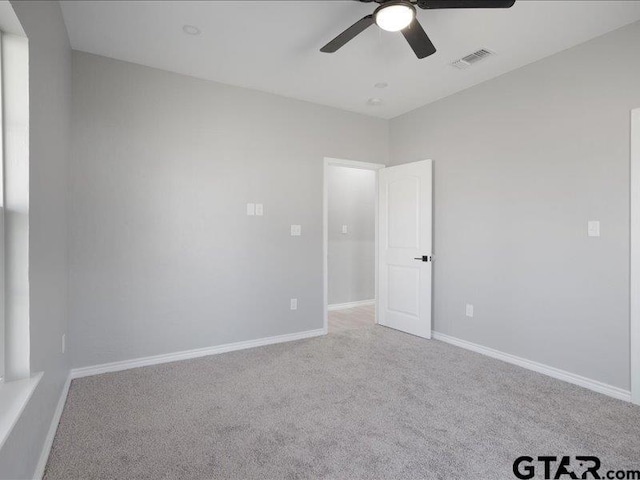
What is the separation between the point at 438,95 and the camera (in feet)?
12.6

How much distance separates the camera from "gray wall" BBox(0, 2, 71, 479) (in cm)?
149

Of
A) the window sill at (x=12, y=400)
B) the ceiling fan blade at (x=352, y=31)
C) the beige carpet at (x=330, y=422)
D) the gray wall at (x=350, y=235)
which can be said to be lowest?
the beige carpet at (x=330, y=422)

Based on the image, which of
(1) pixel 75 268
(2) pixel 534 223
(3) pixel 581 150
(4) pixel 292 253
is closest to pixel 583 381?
(2) pixel 534 223

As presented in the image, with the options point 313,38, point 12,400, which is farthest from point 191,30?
point 12,400

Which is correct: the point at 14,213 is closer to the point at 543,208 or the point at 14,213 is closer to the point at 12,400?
the point at 12,400

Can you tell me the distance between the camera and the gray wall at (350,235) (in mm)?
5633

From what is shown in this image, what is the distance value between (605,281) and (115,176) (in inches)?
159

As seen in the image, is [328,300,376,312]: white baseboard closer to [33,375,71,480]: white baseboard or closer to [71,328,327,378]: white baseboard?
[71,328,327,378]: white baseboard

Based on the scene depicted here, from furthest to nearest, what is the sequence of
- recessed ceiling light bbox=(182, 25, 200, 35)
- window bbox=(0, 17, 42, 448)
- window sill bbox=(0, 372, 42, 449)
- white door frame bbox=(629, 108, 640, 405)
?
recessed ceiling light bbox=(182, 25, 200, 35), white door frame bbox=(629, 108, 640, 405), window bbox=(0, 17, 42, 448), window sill bbox=(0, 372, 42, 449)

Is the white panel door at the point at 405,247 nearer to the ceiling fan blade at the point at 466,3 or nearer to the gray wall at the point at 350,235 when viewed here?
the gray wall at the point at 350,235

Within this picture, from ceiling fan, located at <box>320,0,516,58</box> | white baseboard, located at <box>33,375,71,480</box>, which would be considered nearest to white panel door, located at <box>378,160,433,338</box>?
ceiling fan, located at <box>320,0,516,58</box>

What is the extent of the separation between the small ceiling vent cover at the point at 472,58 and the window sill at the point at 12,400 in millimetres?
3626

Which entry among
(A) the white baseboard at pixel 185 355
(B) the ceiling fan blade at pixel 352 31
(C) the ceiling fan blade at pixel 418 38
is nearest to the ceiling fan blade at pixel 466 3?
(C) the ceiling fan blade at pixel 418 38

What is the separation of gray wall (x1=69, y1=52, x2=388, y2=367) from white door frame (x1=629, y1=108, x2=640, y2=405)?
8.97 feet
